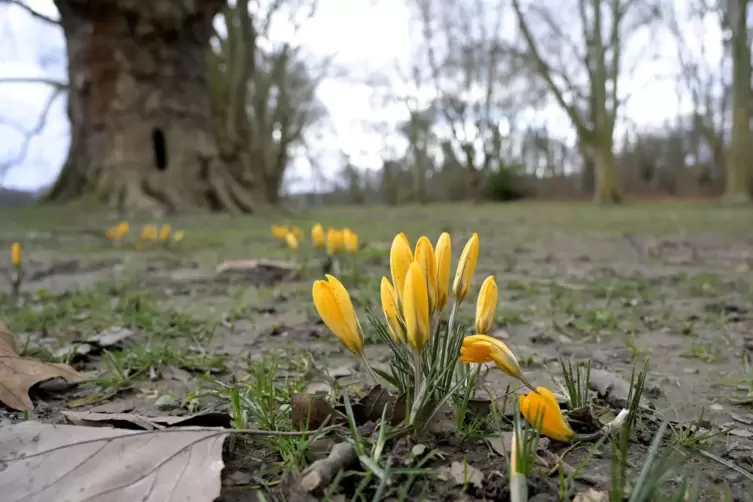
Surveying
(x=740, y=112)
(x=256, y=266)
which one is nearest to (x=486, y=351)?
(x=256, y=266)

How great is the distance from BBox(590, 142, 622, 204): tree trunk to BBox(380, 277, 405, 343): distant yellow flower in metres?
20.5

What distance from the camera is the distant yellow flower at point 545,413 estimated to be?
3.11 feet

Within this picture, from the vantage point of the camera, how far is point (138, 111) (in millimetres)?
11945

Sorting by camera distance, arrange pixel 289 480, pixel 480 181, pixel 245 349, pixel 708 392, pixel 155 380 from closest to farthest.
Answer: pixel 289 480 → pixel 708 392 → pixel 155 380 → pixel 245 349 → pixel 480 181

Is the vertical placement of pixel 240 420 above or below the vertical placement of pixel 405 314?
below

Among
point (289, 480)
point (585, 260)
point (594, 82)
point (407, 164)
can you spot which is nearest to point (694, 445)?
point (289, 480)

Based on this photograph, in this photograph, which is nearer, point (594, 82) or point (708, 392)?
point (708, 392)

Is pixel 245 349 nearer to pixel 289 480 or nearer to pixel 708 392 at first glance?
pixel 289 480

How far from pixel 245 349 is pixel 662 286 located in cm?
259

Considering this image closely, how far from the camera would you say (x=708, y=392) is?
1.54 meters

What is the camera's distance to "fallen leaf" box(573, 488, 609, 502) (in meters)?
A: 0.84

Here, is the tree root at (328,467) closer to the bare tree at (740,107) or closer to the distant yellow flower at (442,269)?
the distant yellow flower at (442,269)

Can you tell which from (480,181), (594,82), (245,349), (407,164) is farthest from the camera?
(407,164)

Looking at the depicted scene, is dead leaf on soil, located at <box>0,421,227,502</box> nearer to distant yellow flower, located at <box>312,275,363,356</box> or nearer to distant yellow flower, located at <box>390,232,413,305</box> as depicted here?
distant yellow flower, located at <box>312,275,363,356</box>
